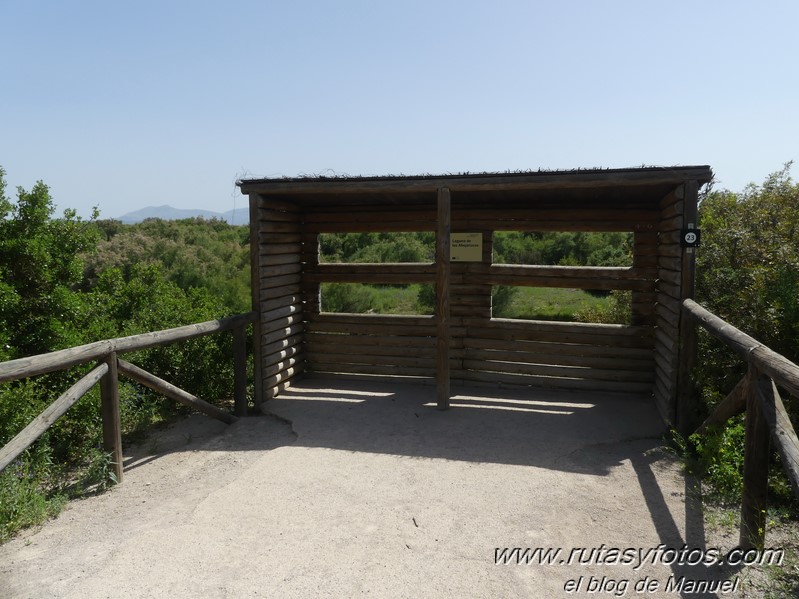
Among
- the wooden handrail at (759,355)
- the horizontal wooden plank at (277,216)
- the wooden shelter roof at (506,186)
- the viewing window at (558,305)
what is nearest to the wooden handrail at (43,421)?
the horizontal wooden plank at (277,216)

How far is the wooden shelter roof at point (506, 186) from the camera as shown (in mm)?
6402

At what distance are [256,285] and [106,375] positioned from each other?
2.61 m

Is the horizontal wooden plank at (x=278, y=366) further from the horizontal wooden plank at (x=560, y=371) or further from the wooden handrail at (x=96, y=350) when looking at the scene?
the horizontal wooden plank at (x=560, y=371)

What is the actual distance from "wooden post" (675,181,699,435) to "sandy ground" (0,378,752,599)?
393mm

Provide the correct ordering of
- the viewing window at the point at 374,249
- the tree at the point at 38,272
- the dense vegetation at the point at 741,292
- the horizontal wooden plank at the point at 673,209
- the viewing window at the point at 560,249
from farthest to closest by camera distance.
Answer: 1. the viewing window at the point at 374,249
2. the viewing window at the point at 560,249
3. the tree at the point at 38,272
4. the horizontal wooden plank at the point at 673,209
5. the dense vegetation at the point at 741,292

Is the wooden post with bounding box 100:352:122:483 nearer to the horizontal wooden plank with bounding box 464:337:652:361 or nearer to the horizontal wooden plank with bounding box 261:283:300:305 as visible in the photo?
the horizontal wooden plank with bounding box 261:283:300:305

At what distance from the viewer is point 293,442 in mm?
6602

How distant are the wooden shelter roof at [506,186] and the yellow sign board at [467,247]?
1.67ft

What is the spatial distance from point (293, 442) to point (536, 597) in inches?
142

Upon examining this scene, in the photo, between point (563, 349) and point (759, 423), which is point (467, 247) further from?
point (759, 423)

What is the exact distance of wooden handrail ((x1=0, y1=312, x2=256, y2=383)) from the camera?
4367mm

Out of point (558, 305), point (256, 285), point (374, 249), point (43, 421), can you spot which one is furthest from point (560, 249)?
point (43, 421)

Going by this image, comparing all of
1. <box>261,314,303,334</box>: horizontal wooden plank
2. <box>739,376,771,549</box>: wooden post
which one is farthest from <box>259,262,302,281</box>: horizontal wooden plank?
<box>739,376,771,549</box>: wooden post

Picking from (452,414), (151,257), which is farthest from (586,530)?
(151,257)
